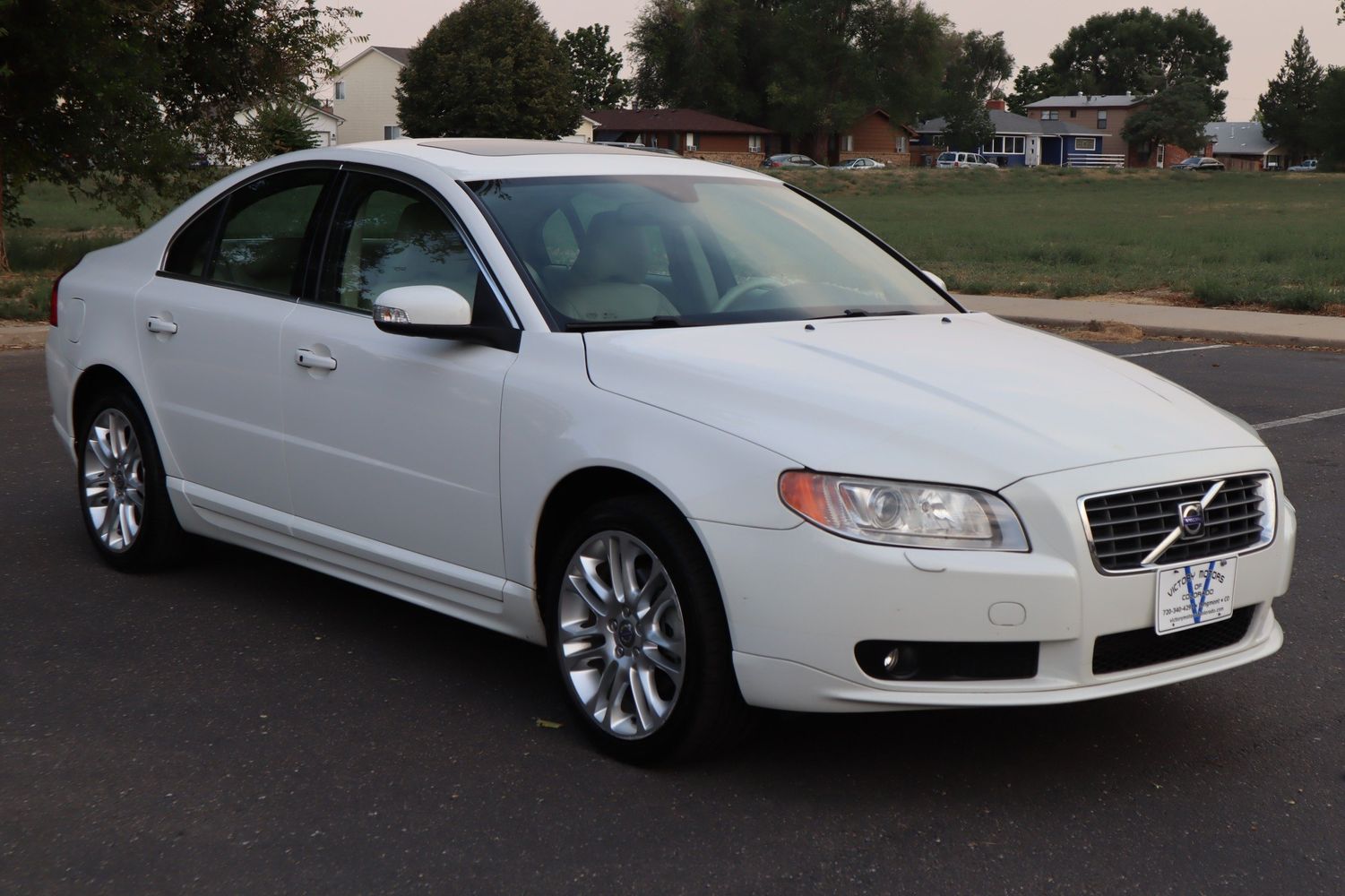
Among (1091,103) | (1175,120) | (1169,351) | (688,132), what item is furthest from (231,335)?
(1091,103)

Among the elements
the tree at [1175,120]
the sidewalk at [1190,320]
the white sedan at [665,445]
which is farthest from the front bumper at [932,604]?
the tree at [1175,120]

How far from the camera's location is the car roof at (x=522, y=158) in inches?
192

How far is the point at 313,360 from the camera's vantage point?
4.82 m

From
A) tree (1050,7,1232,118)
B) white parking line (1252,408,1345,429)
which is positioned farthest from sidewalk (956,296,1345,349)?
tree (1050,7,1232,118)

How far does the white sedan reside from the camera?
355cm

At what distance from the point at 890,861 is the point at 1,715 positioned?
260 cm

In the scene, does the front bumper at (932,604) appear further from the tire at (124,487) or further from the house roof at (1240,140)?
the house roof at (1240,140)

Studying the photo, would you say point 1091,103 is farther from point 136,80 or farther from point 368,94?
point 136,80

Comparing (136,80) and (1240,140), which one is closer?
(136,80)

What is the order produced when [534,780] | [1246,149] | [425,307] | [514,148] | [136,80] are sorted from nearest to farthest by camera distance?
[534,780]
[425,307]
[514,148]
[136,80]
[1246,149]

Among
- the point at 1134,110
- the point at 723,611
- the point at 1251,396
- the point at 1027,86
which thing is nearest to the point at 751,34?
the point at 1134,110

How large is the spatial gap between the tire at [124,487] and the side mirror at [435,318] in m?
1.71

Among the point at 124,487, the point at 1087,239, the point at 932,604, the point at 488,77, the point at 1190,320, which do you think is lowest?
the point at 1190,320

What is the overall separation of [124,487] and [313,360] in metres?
1.46
